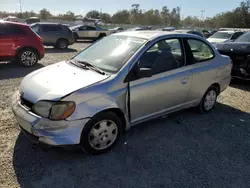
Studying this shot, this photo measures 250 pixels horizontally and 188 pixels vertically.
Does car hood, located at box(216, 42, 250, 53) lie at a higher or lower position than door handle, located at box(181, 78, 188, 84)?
higher

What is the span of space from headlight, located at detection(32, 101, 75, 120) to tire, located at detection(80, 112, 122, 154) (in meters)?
0.31

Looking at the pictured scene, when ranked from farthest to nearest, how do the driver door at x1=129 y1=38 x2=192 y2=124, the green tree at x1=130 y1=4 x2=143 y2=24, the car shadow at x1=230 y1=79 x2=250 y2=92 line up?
the green tree at x1=130 y1=4 x2=143 y2=24
the car shadow at x1=230 y1=79 x2=250 y2=92
the driver door at x1=129 y1=38 x2=192 y2=124

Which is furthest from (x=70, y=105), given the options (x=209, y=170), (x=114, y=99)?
(x=209, y=170)

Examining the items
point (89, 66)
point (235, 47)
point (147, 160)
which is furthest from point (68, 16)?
point (147, 160)

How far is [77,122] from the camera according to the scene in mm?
2855

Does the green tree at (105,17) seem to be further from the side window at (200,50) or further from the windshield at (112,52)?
the windshield at (112,52)

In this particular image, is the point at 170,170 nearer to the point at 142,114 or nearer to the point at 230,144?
the point at 142,114

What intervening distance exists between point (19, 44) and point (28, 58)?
603 mm

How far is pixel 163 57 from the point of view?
3826 millimetres

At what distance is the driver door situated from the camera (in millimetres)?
3415

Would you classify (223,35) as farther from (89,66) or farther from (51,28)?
(89,66)

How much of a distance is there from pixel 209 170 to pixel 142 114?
1188 mm

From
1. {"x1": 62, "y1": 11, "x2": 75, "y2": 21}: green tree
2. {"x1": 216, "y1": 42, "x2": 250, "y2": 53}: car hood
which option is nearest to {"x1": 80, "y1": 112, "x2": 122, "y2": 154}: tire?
{"x1": 216, "y1": 42, "x2": 250, "y2": 53}: car hood

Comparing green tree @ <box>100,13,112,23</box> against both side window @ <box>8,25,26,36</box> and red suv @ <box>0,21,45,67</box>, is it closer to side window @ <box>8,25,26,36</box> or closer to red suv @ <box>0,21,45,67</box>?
red suv @ <box>0,21,45,67</box>
